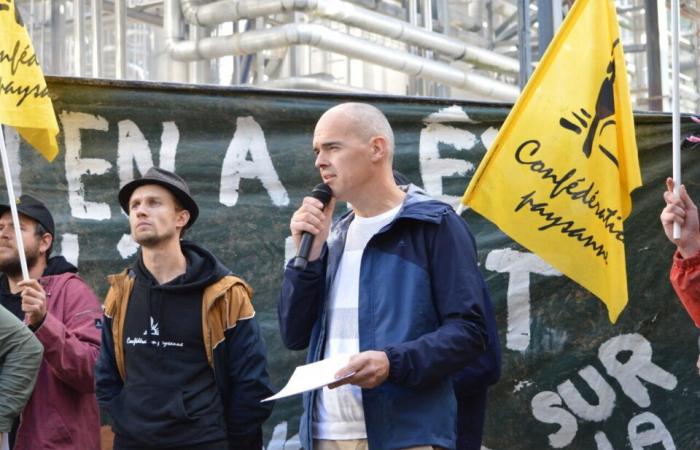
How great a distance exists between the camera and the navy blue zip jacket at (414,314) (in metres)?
3.68

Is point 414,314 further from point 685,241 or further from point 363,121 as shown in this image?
point 685,241

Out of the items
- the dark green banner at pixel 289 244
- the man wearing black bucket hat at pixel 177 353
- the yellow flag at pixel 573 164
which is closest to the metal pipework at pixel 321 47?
the dark green banner at pixel 289 244

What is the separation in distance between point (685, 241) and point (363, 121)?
1.13 m

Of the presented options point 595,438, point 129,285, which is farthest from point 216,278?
point 595,438

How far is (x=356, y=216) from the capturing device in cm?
402

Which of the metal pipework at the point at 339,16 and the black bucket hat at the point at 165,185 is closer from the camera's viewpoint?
the black bucket hat at the point at 165,185

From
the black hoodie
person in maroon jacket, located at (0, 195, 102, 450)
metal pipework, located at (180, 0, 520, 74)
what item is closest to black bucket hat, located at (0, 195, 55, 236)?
person in maroon jacket, located at (0, 195, 102, 450)

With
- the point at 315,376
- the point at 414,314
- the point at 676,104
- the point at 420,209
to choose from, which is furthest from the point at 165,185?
the point at 676,104

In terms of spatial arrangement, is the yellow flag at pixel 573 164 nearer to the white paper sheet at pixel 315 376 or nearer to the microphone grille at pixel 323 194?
the microphone grille at pixel 323 194

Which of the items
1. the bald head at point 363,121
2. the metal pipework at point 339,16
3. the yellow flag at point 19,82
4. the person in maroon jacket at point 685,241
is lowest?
the person in maroon jacket at point 685,241

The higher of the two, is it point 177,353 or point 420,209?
point 420,209

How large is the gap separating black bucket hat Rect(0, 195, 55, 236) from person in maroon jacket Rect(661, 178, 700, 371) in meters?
2.63

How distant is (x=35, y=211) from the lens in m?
5.40

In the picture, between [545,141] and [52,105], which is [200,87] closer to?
[52,105]
